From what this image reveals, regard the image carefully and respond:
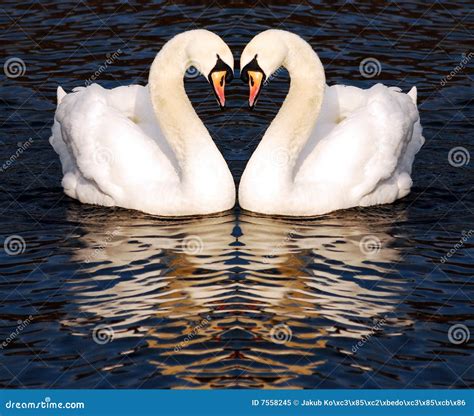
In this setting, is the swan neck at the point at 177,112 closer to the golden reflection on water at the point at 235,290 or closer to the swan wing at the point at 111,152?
the swan wing at the point at 111,152

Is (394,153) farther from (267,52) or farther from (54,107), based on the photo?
(54,107)

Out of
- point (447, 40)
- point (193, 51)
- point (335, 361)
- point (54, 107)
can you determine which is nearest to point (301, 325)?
point (335, 361)

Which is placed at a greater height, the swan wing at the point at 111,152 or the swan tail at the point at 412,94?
the swan tail at the point at 412,94

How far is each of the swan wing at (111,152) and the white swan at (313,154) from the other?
106 centimetres

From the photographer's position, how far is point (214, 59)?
15086mm

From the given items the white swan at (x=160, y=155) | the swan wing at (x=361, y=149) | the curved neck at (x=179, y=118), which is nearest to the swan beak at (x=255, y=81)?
the white swan at (x=160, y=155)

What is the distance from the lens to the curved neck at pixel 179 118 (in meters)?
15.7

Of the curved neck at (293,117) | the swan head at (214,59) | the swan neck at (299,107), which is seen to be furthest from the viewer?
the swan neck at (299,107)

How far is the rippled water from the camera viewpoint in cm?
1222

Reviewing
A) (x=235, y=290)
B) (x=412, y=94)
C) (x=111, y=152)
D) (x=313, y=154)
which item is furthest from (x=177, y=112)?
(x=412, y=94)

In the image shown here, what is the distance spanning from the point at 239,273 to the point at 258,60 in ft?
7.61

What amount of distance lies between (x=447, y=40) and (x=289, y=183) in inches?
262

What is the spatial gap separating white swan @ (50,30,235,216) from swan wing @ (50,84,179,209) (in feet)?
0.04

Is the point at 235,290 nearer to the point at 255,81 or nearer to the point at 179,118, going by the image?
the point at 255,81
